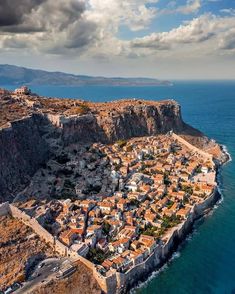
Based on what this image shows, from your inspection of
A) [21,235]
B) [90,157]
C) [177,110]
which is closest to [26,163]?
[90,157]

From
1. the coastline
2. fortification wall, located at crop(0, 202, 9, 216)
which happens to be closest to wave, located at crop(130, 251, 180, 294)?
the coastline

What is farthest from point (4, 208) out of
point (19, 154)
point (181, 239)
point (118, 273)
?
point (181, 239)

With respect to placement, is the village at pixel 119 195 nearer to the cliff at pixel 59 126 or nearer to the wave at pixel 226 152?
the cliff at pixel 59 126

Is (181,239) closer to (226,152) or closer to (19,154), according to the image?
(19,154)

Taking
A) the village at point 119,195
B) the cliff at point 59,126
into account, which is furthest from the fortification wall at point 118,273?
the cliff at point 59,126

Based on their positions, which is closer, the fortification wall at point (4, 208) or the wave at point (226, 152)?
the fortification wall at point (4, 208)

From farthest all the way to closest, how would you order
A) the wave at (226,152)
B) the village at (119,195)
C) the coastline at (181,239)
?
the wave at (226,152) → the village at (119,195) → the coastline at (181,239)

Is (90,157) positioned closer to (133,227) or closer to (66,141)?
(66,141)

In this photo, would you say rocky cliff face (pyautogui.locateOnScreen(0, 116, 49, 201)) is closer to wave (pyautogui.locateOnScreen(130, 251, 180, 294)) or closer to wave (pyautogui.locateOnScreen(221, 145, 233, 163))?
wave (pyautogui.locateOnScreen(130, 251, 180, 294))
